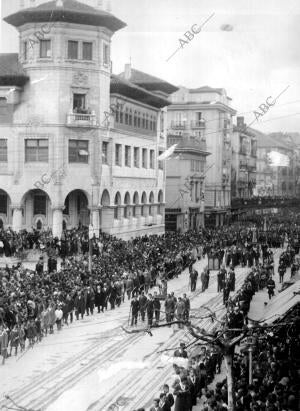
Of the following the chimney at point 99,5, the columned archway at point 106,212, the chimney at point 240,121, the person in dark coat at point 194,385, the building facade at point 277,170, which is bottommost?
the person in dark coat at point 194,385

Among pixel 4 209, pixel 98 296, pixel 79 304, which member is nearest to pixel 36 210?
pixel 4 209

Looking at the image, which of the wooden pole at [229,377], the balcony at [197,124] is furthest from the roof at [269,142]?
the wooden pole at [229,377]

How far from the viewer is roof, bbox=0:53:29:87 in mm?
45344

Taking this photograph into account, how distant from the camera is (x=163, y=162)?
64750 mm

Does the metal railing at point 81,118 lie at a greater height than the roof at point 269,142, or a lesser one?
lesser

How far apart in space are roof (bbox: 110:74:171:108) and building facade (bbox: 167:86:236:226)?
590 inches

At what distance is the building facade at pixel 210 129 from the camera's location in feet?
251

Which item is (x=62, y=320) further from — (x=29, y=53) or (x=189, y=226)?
(x=189, y=226)

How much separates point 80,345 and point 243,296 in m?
8.34

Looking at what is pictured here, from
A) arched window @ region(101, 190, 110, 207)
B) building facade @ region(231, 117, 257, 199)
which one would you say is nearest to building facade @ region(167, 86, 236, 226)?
building facade @ region(231, 117, 257, 199)

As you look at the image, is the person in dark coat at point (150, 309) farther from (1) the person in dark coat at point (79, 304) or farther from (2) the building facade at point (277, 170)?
(2) the building facade at point (277, 170)

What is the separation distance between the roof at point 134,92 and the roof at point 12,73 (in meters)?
7.28

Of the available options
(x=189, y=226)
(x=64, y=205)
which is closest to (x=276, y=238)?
(x=64, y=205)

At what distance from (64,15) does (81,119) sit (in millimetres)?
7181
